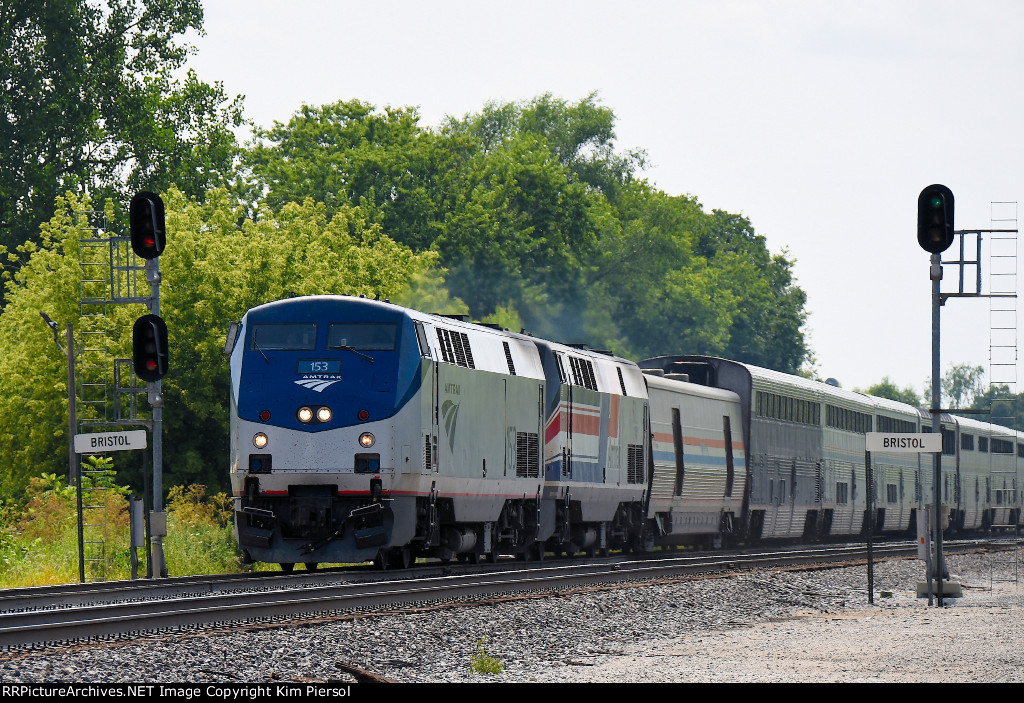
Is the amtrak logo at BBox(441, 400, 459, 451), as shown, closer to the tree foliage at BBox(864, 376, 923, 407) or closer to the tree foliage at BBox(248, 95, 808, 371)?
the tree foliage at BBox(248, 95, 808, 371)

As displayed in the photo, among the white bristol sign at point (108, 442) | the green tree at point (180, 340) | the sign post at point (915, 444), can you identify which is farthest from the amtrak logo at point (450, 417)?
the green tree at point (180, 340)

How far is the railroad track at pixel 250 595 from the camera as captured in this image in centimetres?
1395

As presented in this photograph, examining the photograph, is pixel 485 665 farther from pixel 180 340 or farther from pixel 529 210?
pixel 529 210

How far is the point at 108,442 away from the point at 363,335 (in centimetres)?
431

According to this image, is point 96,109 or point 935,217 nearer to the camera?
point 935,217

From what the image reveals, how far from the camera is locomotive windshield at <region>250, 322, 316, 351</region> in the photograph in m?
21.2

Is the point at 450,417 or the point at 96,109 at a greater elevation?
the point at 96,109

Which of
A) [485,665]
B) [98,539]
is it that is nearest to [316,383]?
[98,539]

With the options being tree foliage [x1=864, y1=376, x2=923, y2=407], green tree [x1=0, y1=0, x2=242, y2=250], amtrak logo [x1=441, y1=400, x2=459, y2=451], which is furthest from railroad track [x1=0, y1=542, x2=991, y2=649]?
tree foliage [x1=864, y1=376, x2=923, y2=407]

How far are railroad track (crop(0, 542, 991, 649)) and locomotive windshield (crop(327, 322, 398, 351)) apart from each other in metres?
3.05

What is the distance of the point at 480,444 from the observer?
2331 centimetres

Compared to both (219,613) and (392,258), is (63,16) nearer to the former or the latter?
(392,258)

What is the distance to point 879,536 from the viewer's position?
48.1 meters

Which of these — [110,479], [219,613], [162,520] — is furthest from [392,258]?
[219,613]
